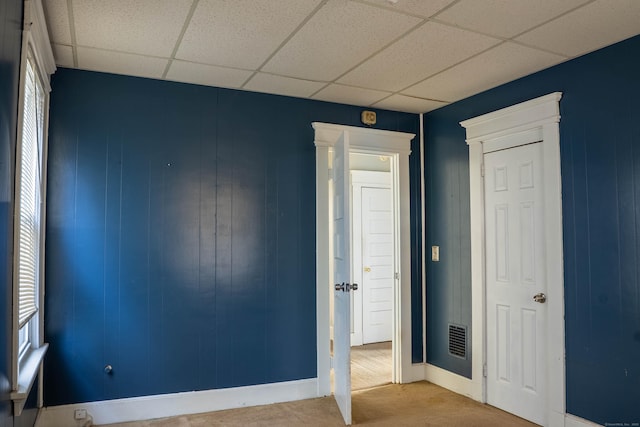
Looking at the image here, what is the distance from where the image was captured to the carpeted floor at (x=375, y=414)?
10.8 feet

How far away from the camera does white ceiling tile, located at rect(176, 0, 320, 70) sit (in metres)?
2.39

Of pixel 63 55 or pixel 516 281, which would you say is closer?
pixel 63 55

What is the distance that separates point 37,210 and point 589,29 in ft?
11.5

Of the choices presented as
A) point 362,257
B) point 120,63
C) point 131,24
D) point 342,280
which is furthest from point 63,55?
point 362,257

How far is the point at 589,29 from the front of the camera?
2643 millimetres

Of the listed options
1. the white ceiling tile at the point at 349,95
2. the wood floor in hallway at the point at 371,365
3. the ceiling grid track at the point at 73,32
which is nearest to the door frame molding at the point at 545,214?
the white ceiling tile at the point at 349,95

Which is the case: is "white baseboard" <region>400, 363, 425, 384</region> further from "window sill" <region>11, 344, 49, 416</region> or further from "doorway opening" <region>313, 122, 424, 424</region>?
"window sill" <region>11, 344, 49, 416</region>

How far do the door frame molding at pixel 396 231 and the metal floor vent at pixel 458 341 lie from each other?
1.30 ft

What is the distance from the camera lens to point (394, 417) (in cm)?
343

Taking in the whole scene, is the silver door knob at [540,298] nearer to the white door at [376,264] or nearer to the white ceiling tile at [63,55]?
the white door at [376,264]

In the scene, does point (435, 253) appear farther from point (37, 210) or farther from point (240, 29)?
point (37, 210)

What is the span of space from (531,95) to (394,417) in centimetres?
258

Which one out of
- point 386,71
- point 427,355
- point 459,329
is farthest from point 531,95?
point 427,355

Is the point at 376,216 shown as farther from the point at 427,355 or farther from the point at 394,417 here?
the point at 394,417
